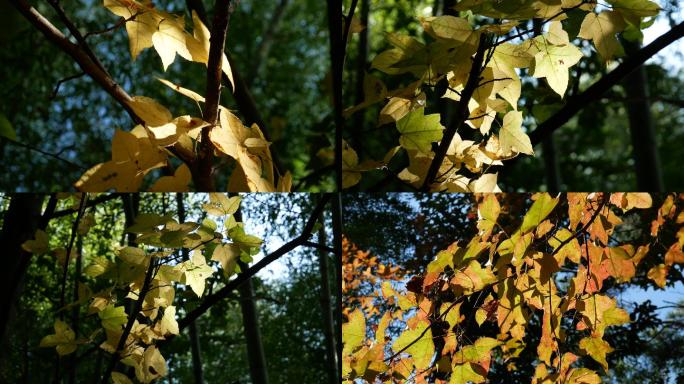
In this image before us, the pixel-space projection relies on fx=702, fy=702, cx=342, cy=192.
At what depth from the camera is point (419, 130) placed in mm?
601

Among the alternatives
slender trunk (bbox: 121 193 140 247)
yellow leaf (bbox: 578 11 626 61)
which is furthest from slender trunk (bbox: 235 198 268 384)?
yellow leaf (bbox: 578 11 626 61)

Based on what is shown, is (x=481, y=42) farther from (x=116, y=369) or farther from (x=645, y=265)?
(x=116, y=369)

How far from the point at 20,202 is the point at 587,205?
1.69ft

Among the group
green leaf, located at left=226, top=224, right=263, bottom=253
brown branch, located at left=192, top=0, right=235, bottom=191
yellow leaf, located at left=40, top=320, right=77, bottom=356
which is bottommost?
yellow leaf, located at left=40, top=320, right=77, bottom=356

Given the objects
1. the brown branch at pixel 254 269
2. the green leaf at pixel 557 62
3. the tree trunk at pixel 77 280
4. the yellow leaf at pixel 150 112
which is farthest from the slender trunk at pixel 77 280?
the green leaf at pixel 557 62

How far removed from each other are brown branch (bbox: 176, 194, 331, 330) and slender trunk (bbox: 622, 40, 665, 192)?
5.09 ft

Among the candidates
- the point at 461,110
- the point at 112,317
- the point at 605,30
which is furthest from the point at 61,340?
the point at 605,30

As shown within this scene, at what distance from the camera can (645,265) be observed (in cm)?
63

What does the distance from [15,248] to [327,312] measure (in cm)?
30

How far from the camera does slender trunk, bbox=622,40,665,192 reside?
6.41 feet

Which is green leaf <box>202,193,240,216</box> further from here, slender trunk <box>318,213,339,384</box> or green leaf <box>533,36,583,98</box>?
green leaf <box>533,36,583,98</box>

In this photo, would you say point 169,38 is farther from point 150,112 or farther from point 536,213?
point 536,213

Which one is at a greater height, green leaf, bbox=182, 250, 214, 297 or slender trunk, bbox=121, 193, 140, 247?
slender trunk, bbox=121, 193, 140, 247

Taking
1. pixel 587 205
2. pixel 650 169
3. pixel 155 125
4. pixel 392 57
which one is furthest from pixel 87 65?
pixel 650 169
